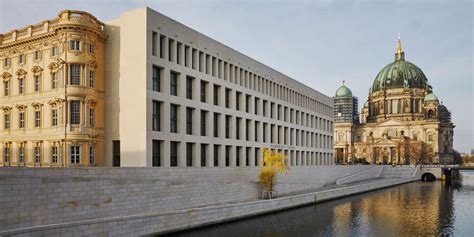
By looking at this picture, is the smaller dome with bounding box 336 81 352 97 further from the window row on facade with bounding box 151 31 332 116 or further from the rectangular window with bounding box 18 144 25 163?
the rectangular window with bounding box 18 144 25 163

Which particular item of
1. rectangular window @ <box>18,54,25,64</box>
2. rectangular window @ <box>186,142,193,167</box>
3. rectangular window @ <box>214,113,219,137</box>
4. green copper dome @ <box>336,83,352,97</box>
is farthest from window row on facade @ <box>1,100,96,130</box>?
green copper dome @ <box>336,83,352,97</box>

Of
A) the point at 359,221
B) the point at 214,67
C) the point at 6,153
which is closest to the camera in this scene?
the point at 359,221

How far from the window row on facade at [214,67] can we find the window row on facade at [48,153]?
11.4 m

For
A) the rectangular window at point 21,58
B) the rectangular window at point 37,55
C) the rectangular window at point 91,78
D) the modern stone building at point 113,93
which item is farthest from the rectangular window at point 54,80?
the rectangular window at point 21,58

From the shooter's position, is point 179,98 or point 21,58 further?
point 179,98

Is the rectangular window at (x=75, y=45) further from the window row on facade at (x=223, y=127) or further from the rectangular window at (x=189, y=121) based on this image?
the rectangular window at (x=189, y=121)

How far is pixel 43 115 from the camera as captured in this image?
137ft

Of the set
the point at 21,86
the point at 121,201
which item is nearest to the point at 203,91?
the point at 21,86

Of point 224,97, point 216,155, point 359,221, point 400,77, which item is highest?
point 400,77

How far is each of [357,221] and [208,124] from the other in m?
19.9

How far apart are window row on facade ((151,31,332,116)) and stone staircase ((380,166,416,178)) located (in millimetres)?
41932

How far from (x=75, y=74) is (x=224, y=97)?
19148mm

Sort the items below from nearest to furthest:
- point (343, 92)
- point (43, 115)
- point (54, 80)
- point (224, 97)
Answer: point (54, 80) < point (43, 115) < point (224, 97) < point (343, 92)

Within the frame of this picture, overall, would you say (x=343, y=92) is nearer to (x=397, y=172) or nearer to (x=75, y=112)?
(x=397, y=172)
